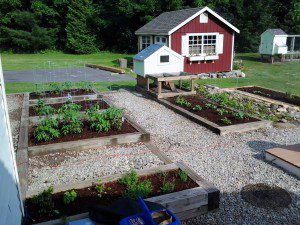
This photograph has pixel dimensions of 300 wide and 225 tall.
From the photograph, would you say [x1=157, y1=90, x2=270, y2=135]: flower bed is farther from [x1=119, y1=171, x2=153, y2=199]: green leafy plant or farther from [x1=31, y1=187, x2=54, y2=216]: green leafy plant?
[x1=31, y1=187, x2=54, y2=216]: green leafy plant

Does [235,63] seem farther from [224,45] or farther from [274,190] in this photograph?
[274,190]

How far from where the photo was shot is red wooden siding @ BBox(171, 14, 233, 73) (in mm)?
18188

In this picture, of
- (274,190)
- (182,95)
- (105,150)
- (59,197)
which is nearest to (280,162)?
(274,190)

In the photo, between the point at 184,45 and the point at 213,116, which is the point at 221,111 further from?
the point at 184,45

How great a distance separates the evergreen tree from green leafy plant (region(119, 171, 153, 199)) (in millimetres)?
31433

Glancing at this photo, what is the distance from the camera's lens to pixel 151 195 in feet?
15.2

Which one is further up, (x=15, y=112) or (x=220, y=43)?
(x=220, y=43)

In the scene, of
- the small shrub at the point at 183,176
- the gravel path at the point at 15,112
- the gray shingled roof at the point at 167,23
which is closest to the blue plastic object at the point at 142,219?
the small shrub at the point at 183,176

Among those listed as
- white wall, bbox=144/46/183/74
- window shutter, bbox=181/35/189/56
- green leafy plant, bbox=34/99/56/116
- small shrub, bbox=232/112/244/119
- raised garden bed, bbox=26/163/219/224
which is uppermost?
window shutter, bbox=181/35/189/56

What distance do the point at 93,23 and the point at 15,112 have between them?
2747 centimetres

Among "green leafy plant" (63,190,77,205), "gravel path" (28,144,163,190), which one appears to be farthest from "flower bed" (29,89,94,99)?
"green leafy plant" (63,190,77,205)

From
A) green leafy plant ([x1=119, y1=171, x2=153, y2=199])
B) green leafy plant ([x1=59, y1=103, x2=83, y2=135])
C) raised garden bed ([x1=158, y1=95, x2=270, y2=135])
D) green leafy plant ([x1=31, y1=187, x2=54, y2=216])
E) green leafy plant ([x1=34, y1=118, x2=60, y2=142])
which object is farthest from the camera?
raised garden bed ([x1=158, y1=95, x2=270, y2=135])

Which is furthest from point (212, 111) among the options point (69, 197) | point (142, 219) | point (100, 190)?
point (142, 219)

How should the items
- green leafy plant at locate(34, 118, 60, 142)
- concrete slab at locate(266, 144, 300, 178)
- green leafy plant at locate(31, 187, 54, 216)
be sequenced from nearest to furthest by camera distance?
1. green leafy plant at locate(31, 187, 54, 216)
2. concrete slab at locate(266, 144, 300, 178)
3. green leafy plant at locate(34, 118, 60, 142)
